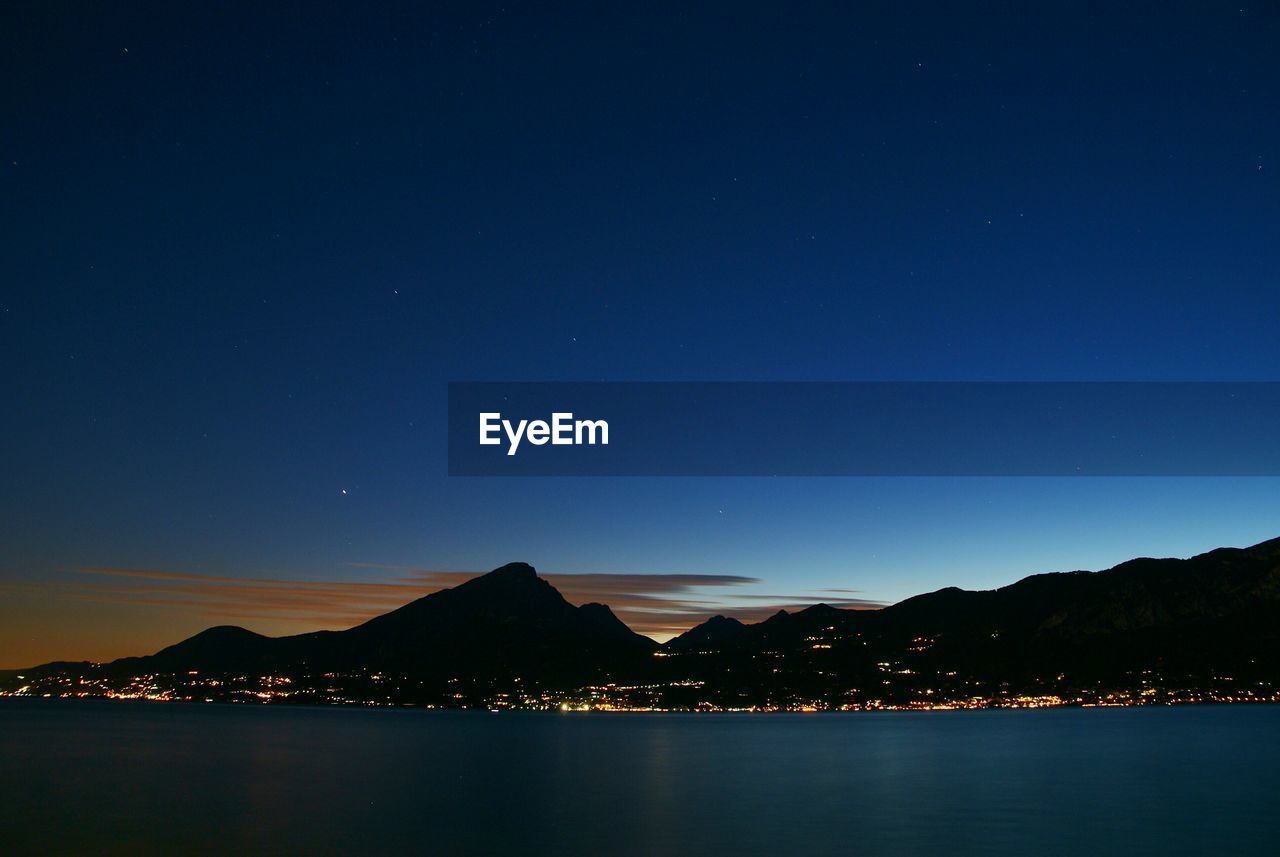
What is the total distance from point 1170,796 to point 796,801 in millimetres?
28840

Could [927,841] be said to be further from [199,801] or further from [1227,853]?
[199,801]

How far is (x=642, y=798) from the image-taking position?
7438 centimetres

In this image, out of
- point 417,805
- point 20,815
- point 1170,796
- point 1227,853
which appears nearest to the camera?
point 1227,853

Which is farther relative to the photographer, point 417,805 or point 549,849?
point 417,805

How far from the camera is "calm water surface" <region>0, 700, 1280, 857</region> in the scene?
52500 mm

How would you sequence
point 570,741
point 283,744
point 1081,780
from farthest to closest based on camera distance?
point 570,741 < point 283,744 < point 1081,780

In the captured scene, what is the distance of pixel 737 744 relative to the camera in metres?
148

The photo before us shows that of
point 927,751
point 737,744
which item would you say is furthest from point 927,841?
point 737,744

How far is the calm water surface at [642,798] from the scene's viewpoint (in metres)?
52.5

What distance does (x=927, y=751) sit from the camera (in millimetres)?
127625

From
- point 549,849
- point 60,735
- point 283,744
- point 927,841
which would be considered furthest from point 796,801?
point 60,735

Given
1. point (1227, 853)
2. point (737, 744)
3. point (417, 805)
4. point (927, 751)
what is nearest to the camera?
point (1227, 853)

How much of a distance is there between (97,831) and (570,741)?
4415 inches

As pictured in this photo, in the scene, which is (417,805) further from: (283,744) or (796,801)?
(283,744)
